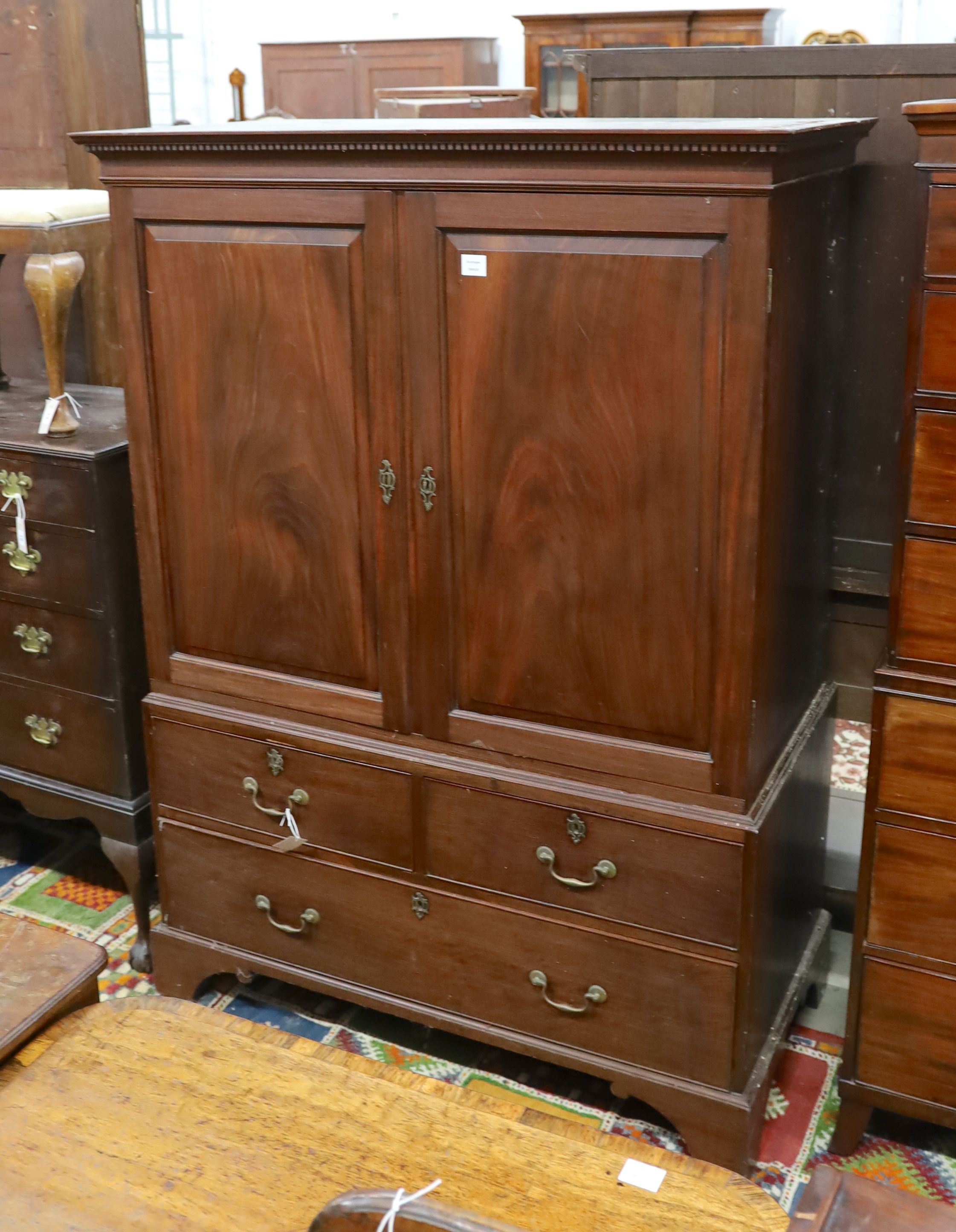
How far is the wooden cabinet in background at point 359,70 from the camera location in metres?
9.46

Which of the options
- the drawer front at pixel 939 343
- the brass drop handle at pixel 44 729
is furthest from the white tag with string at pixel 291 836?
the drawer front at pixel 939 343

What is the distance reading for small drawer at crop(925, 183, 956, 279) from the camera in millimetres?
1627

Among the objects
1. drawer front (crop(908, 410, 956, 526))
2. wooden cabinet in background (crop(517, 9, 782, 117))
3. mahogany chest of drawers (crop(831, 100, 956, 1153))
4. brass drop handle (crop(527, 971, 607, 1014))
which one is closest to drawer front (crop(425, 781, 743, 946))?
brass drop handle (crop(527, 971, 607, 1014))

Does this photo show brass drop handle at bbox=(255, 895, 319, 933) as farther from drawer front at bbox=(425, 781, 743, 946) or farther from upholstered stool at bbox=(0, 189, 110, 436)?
upholstered stool at bbox=(0, 189, 110, 436)

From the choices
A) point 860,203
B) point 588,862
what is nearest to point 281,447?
point 588,862

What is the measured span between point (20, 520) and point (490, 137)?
1.21 m

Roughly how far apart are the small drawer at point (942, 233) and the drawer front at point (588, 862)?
2.69ft

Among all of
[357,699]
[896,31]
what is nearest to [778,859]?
[357,699]

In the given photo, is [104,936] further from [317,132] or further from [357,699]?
[317,132]

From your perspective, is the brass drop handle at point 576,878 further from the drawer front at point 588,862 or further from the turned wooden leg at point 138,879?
the turned wooden leg at point 138,879

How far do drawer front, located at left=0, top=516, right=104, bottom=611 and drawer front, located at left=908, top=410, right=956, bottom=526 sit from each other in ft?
4.65

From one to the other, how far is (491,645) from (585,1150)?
86cm

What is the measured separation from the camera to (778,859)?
2033 millimetres

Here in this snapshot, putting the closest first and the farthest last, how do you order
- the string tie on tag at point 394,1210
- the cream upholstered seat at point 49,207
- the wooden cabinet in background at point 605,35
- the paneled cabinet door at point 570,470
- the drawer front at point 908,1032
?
1. the string tie on tag at point 394,1210
2. the paneled cabinet door at point 570,470
3. the drawer front at point 908,1032
4. the cream upholstered seat at point 49,207
5. the wooden cabinet in background at point 605,35
